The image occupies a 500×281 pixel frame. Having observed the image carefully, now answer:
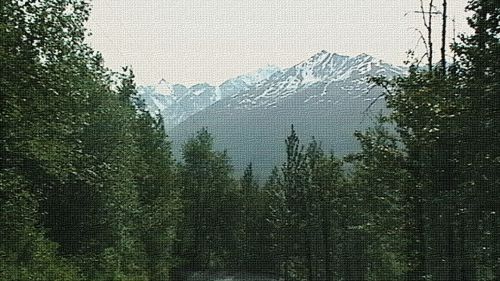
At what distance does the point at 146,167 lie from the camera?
39.3m

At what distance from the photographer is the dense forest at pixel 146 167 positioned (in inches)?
500

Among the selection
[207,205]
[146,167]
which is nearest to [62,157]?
[146,167]

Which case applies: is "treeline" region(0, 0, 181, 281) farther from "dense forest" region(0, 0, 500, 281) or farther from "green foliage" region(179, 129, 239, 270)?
"green foliage" region(179, 129, 239, 270)

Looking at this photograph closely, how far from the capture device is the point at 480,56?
12125 mm

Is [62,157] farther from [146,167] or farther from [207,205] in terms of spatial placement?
[207,205]

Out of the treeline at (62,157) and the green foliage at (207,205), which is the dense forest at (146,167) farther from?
the green foliage at (207,205)

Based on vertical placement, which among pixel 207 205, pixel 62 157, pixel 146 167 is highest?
pixel 207 205

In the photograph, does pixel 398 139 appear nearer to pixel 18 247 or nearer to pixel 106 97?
pixel 18 247

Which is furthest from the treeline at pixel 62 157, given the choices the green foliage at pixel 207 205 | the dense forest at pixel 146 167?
the green foliage at pixel 207 205

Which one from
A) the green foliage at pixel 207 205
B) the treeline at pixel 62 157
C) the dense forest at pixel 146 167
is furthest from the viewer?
the green foliage at pixel 207 205

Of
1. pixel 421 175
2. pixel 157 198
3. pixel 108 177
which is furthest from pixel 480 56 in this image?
pixel 157 198

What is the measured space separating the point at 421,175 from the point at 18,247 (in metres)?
11.6

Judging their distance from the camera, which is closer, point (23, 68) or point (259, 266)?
point (23, 68)

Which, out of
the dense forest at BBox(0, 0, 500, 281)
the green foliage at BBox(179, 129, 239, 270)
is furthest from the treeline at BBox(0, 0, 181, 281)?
the green foliage at BBox(179, 129, 239, 270)
